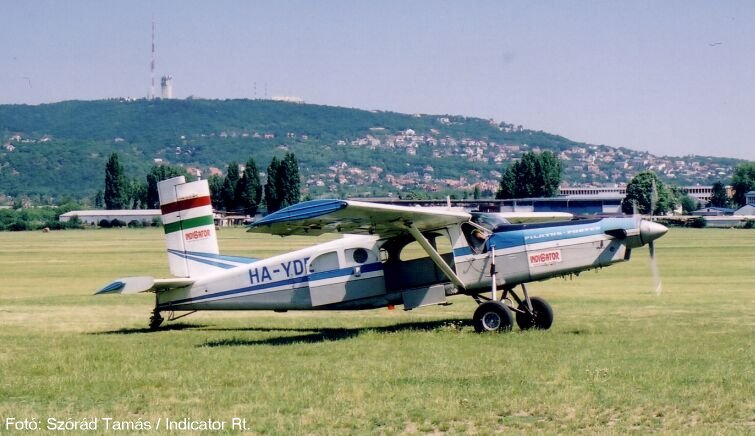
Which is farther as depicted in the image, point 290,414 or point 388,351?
point 388,351

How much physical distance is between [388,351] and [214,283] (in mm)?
4342

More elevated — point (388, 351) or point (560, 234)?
point (560, 234)

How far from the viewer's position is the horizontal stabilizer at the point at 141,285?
53.4 feet

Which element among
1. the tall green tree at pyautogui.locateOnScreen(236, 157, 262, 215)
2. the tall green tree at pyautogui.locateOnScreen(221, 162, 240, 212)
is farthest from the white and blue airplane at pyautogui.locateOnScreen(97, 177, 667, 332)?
the tall green tree at pyautogui.locateOnScreen(221, 162, 240, 212)

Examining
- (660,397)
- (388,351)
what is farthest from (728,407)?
(388,351)

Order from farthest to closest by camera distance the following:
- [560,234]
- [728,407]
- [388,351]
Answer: [560,234] < [388,351] < [728,407]

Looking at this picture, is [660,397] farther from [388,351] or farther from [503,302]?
[503,302]

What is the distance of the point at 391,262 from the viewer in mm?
17344

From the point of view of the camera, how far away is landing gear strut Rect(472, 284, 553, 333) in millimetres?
16344

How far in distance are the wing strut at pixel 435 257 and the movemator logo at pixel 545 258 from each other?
1.25 metres

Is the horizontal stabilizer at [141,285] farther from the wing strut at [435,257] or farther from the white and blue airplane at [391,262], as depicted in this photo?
the wing strut at [435,257]

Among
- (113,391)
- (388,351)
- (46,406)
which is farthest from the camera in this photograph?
(388,351)

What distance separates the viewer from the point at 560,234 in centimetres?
1664

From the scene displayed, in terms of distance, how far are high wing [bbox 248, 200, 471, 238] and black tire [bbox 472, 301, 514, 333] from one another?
1544 mm
